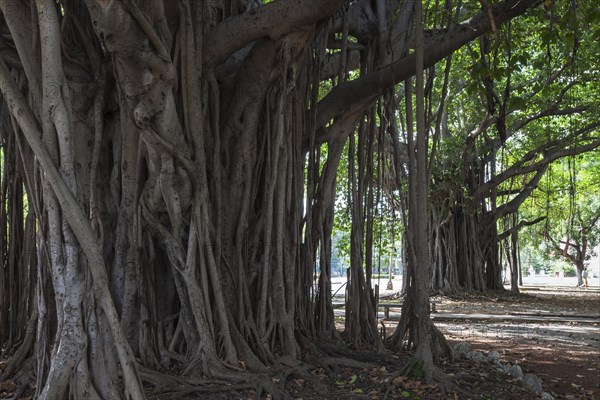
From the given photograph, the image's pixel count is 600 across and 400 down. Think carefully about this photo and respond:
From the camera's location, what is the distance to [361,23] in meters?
5.96

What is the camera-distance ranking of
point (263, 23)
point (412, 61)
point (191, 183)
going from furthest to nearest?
point (412, 61) < point (263, 23) < point (191, 183)

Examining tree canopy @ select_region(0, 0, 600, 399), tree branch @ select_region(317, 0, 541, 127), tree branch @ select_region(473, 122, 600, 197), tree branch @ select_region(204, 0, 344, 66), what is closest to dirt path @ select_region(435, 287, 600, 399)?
tree canopy @ select_region(0, 0, 600, 399)

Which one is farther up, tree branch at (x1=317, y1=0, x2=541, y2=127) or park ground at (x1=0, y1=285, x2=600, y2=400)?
tree branch at (x1=317, y1=0, x2=541, y2=127)

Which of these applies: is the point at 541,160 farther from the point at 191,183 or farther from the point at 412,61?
the point at 191,183

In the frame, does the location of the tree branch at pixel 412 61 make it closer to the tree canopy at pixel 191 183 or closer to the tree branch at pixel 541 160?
the tree canopy at pixel 191 183

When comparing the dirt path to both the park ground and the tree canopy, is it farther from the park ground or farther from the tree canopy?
the tree canopy

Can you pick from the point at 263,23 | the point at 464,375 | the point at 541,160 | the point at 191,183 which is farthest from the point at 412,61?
the point at 541,160

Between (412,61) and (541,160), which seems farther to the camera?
(541,160)

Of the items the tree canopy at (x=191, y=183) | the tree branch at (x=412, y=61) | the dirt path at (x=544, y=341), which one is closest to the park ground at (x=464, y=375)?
the dirt path at (x=544, y=341)

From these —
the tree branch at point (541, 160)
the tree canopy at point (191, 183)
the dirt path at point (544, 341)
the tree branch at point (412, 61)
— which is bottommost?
the dirt path at point (544, 341)

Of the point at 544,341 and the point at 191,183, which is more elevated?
the point at 191,183

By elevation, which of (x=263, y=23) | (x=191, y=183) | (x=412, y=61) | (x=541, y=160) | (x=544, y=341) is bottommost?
(x=544, y=341)

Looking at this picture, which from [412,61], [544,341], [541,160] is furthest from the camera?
[541,160]

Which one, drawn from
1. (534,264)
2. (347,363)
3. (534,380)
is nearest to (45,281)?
(347,363)
